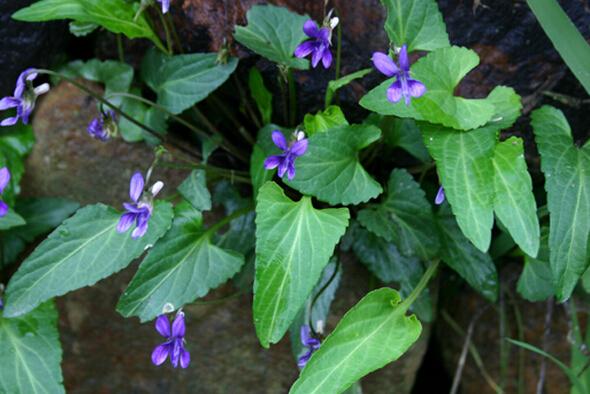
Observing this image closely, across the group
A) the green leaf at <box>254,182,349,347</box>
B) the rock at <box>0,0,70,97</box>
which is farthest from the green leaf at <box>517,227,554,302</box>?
the rock at <box>0,0,70,97</box>

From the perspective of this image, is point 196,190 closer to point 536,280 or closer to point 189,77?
point 189,77

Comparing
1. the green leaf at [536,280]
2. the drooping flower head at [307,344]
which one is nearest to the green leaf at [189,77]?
the drooping flower head at [307,344]

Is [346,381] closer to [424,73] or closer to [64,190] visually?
[424,73]

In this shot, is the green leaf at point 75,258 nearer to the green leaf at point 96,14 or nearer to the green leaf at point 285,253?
the green leaf at point 285,253

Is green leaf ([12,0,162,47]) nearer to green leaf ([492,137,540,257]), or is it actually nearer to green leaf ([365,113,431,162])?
green leaf ([365,113,431,162])

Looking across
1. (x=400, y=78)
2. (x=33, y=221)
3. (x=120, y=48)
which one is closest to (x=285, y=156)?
(x=400, y=78)

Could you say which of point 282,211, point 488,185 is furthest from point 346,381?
point 488,185
